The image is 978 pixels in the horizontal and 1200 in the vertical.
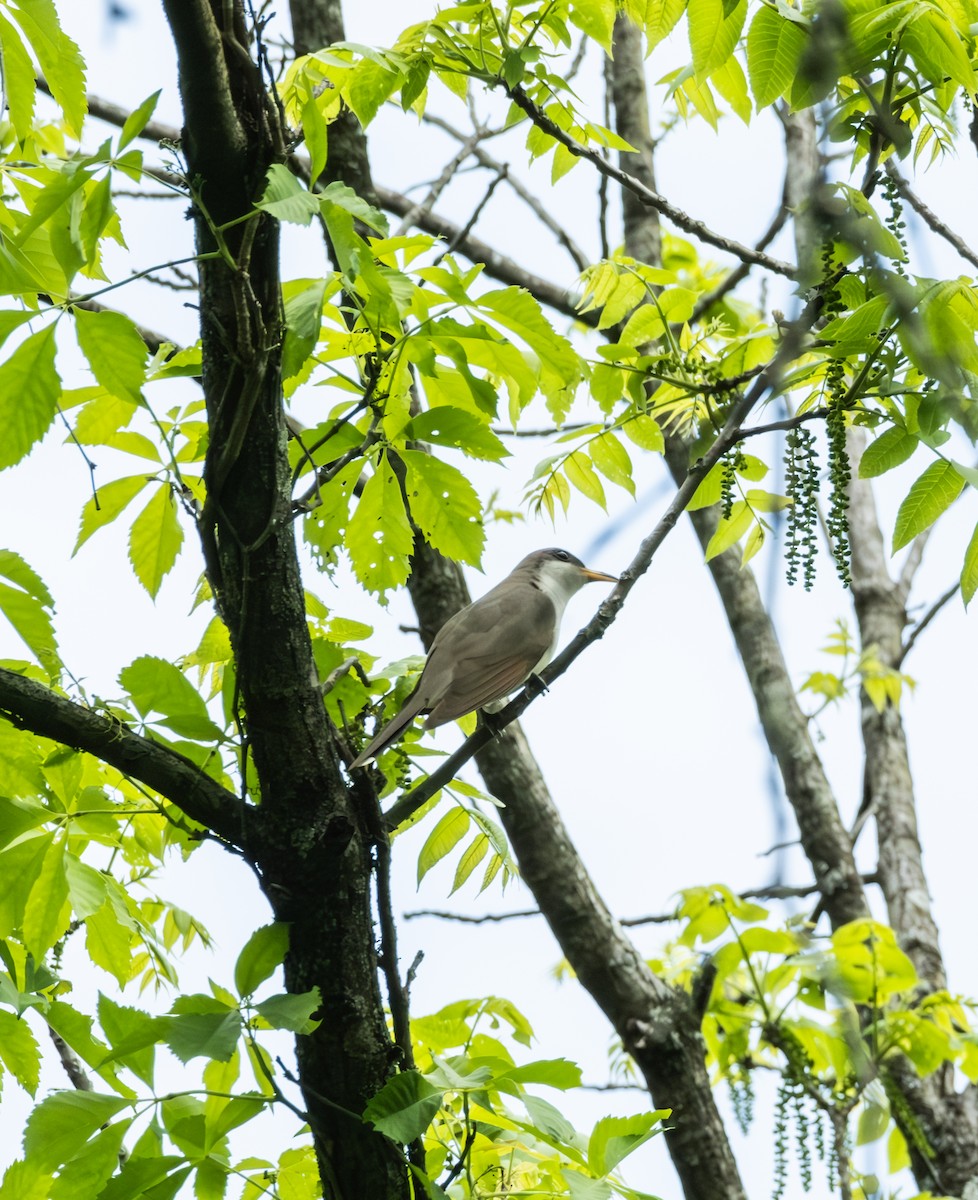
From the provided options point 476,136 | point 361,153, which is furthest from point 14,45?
point 476,136

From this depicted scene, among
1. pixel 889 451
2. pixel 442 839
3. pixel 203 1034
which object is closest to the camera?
pixel 203 1034

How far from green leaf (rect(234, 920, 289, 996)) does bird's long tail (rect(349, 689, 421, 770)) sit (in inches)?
13.9

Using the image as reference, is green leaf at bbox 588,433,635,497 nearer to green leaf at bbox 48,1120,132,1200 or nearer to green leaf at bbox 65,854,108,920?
green leaf at bbox 65,854,108,920

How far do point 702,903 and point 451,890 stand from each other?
6.46 ft

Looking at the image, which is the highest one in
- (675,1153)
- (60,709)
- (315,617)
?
(315,617)

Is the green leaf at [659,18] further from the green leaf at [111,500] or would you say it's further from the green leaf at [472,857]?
the green leaf at [472,857]

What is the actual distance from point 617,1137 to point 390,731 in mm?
991

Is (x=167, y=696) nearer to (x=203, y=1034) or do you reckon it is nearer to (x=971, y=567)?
(x=203, y=1034)

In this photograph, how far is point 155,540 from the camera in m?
2.81

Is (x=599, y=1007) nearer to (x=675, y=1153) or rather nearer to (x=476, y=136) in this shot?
(x=675, y=1153)

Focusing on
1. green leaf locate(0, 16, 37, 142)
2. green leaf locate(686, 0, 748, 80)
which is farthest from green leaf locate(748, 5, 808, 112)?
green leaf locate(0, 16, 37, 142)

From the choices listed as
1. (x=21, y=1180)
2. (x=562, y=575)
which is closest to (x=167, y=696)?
(x=21, y=1180)

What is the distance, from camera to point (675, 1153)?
429 cm

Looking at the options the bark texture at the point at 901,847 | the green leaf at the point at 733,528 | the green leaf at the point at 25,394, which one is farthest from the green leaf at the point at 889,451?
the bark texture at the point at 901,847
